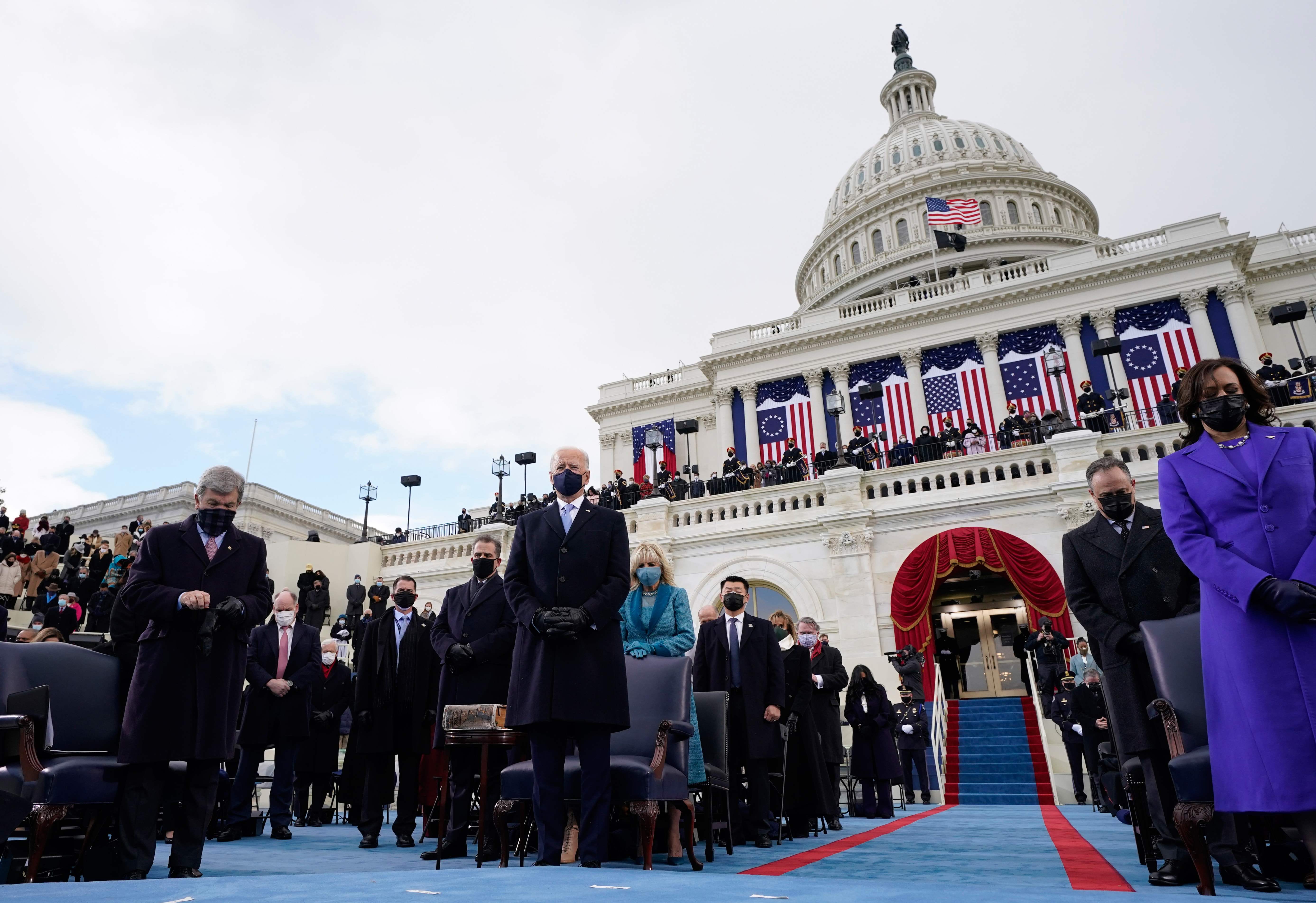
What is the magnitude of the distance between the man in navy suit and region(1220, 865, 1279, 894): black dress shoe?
288 centimetres

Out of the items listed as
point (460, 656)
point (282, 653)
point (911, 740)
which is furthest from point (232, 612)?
point (911, 740)

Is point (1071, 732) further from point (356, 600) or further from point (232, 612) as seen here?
point (356, 600)

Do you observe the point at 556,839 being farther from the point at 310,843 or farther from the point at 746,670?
the point at 310,843

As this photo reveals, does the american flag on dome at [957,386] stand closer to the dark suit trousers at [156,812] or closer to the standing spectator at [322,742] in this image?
the standing spectator at [322,742]

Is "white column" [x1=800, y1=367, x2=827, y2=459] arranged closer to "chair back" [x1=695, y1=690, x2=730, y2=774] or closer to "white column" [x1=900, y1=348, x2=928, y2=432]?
"white column" [x1=900, y1=348, x2=928, y2=432]

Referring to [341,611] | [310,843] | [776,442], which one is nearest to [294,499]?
[341,611]

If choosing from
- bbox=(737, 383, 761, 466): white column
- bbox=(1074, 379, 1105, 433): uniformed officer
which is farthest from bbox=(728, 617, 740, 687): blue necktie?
bbox=(737, 383, 761, 466): white column

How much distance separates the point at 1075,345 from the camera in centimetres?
2878

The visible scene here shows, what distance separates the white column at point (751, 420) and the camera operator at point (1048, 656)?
634 inches

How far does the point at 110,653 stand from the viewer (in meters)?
4.57

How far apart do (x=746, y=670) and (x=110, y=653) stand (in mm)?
4496

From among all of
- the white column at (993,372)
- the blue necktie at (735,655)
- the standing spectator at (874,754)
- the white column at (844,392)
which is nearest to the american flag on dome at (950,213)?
the white column at (993,372)

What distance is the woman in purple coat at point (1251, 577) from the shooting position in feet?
10.3

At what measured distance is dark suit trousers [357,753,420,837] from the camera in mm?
6070
